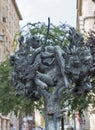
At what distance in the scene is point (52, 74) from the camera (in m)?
16.2

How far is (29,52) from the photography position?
1711cm

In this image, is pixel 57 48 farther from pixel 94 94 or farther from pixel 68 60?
pixel 94 94

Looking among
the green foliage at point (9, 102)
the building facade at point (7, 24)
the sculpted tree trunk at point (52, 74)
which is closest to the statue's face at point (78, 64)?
the sculpted tree trunk at point (52, 74)

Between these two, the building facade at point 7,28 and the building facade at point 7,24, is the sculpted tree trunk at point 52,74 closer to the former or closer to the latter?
the building facade at point 7,28

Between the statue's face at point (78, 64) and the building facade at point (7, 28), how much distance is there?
46.9 metres

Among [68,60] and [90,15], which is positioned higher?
[90,15]

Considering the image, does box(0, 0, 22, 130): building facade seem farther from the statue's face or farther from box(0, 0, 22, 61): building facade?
the statue's face

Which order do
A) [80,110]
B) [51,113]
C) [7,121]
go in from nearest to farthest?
[51,113], [80,110], [7,121]

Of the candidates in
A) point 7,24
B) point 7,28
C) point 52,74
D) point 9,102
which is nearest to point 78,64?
point 52,74

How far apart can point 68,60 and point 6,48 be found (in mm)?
59620

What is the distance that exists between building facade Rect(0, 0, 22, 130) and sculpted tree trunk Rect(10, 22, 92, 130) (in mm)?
46271

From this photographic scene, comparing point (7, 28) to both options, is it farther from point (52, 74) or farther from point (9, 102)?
point (52, 74)

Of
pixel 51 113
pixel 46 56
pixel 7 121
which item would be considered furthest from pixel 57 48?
pixel 7 121

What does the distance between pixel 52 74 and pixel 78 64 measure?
844mm
